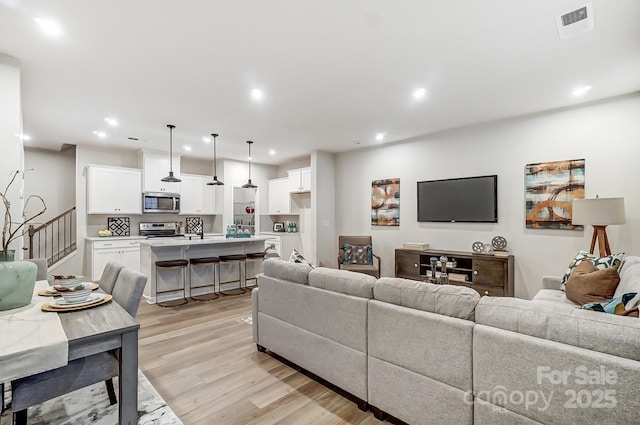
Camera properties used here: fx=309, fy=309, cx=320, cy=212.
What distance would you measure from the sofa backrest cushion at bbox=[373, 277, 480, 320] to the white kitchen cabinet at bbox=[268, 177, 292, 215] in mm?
5873

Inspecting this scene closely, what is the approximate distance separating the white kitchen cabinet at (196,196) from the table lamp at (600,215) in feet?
22.9

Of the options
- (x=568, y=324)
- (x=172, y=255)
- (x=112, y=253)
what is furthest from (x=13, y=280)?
(x=112, y=253)

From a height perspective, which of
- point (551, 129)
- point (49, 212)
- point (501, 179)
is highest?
point (551, 129)

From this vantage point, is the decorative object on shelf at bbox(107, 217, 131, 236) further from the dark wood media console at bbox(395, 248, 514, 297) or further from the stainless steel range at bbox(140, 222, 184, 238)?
the dark wood media console at bbox(395, 248, 514, 297)

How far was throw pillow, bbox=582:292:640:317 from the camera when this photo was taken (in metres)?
1.47

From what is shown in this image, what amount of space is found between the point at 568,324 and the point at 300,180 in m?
6.32

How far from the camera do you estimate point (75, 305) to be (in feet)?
6.28

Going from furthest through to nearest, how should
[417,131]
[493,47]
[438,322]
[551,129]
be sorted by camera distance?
[417,131]
[551,129]
[493,47]
[438,322]

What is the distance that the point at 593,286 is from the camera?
2.53m

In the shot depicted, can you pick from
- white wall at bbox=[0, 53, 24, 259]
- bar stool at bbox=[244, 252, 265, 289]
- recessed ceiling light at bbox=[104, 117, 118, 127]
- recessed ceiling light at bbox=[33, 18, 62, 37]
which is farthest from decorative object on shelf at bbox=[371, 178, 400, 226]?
white wall at bbox=[0, 53, 24, 259]

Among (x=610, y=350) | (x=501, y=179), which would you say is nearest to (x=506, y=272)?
(x=501, y=179)

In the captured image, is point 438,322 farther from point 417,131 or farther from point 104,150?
point 104,150

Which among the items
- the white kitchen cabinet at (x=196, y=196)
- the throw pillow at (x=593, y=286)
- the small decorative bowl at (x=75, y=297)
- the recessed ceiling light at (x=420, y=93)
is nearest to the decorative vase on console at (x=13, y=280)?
the small decorative bowl at (x=75, y=297)

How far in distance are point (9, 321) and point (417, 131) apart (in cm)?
535
